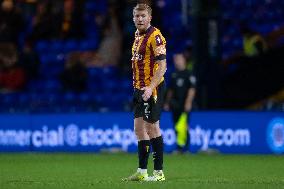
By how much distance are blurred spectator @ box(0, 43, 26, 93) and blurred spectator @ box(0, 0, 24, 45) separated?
734 millimetres

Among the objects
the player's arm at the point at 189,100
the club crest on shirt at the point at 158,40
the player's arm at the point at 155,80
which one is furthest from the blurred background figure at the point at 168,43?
the player's arm at the point at 155,80

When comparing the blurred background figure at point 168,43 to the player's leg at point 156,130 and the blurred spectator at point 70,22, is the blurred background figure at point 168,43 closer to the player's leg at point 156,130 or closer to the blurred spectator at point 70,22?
the blurred spectator at point 70,22

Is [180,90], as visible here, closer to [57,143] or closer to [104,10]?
[57,143]

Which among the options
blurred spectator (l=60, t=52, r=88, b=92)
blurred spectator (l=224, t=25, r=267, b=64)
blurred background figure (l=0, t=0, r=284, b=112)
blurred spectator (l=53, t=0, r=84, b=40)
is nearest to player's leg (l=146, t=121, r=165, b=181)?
blurred background figure (l=0, t=0, r=284, b=112)

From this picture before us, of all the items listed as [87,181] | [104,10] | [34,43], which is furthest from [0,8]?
[87,181]

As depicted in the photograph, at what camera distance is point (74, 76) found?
21016mm

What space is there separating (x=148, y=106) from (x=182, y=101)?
23.8ft

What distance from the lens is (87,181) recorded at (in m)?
10.5

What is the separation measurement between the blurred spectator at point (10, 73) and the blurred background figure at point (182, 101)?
5187 millimetres

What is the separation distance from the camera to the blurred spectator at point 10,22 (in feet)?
74.1

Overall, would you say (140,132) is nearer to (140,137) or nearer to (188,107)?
(140,137)

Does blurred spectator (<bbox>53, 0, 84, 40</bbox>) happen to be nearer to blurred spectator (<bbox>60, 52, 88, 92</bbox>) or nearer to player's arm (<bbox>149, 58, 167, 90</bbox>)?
blurred spectator (<bbox>60, 52, 88, 92</bbox>)

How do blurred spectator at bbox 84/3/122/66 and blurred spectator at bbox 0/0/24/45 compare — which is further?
blurred spectator at bbox 0/0/24/45

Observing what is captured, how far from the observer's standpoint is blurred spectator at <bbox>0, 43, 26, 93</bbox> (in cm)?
2158
